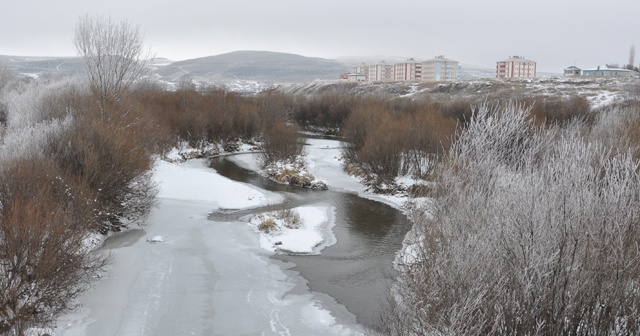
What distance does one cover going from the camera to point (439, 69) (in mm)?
120812

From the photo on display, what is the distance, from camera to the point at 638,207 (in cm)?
841

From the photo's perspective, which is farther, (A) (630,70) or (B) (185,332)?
(A) (630,70)

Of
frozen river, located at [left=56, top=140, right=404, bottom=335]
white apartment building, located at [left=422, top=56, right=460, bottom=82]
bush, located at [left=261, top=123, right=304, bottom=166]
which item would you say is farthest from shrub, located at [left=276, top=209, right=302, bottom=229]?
white apartment building, located at [left=422, top=56, right=460, bottom=82]

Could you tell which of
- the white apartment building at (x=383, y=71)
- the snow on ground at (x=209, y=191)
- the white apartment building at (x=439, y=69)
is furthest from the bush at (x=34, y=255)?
the white apartment building at (x=383, y=71)

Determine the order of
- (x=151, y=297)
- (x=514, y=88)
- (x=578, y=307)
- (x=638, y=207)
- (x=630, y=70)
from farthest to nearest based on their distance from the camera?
(x=630, y=70) → (x=514, y=88) → (x=151, y=297) → (x=638, y=207) → (x=578, y=307)

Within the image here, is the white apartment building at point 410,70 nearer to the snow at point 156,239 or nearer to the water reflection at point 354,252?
the water reflection at point 354,252

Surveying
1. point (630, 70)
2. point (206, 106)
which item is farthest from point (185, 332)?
point (630, 70)

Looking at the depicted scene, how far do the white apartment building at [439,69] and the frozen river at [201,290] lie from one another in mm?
108240

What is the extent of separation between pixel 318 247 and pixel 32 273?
9148mm

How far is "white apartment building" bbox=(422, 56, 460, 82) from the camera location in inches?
4744

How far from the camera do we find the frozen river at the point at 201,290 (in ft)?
35.2

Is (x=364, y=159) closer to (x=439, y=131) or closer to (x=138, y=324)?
(x=439, y=131)

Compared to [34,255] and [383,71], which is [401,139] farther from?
[383,71]

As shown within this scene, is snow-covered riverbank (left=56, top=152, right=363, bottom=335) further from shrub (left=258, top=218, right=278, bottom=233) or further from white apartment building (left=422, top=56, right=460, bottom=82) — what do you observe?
white apartment building (left=422, top=56, right=460, bottom=82)
